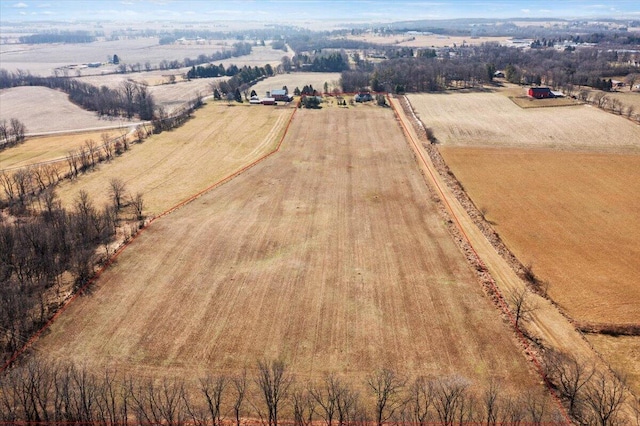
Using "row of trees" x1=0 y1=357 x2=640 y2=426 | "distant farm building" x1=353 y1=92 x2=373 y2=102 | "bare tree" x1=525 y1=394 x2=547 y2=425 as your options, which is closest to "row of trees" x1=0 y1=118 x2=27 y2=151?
"distant farm building" x1=353 y1=92 x2=373 y2=102

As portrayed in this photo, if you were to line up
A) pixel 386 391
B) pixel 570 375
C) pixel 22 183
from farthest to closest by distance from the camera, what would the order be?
pixel 22 183
pixel 570 375
pixel 386 391

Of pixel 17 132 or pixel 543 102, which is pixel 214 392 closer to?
pixel 17 132

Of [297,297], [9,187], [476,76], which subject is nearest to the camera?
[297,297]

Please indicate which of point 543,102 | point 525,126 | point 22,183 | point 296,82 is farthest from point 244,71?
point 22,183

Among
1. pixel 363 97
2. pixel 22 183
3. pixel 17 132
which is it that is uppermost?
pixel 363 97

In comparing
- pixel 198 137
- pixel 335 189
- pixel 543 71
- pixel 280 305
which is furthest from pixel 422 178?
pixel 543 71

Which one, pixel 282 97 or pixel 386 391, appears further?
pixel 282 97

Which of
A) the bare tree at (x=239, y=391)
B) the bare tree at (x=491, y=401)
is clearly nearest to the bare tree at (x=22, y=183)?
→ the bare tree at (x=239, y=391)
